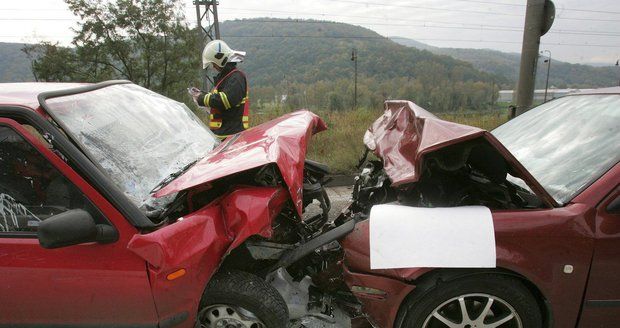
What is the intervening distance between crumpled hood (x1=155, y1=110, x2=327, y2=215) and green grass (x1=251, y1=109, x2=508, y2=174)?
349cm

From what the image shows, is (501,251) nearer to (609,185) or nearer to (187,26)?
(609,185)

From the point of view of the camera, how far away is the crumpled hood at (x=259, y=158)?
193 cm

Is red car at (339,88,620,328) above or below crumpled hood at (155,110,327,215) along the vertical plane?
below

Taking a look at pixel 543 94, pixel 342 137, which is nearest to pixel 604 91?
pixel 342 137

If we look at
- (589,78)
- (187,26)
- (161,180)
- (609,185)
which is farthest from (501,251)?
(589,78)

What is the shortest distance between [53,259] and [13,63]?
38.0 metres

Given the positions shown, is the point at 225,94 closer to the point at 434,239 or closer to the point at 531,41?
the point at 434,239

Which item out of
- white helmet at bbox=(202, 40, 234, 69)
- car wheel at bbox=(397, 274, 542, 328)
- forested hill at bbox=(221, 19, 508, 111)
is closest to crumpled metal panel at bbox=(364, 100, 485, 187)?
car wheel at bbox=(397, 274, 542, 328)

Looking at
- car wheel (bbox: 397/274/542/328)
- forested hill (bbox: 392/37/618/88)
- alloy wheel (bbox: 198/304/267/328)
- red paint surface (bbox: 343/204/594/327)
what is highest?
red paint surface (bbox: 343/204/594/327)

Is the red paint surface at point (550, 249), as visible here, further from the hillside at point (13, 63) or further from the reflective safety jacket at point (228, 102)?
the hillside at point (13, 63)

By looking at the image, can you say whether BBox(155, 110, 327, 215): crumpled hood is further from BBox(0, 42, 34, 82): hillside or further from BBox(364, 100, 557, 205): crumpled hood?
BBox(0, 42, 34, 82): hillside

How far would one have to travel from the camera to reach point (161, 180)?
7.29 feet

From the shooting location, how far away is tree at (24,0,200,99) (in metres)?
24.6

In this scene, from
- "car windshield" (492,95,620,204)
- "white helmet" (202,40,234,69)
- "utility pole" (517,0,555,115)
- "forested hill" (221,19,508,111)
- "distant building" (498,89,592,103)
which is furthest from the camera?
"forested hill" (221,19,508,111)
